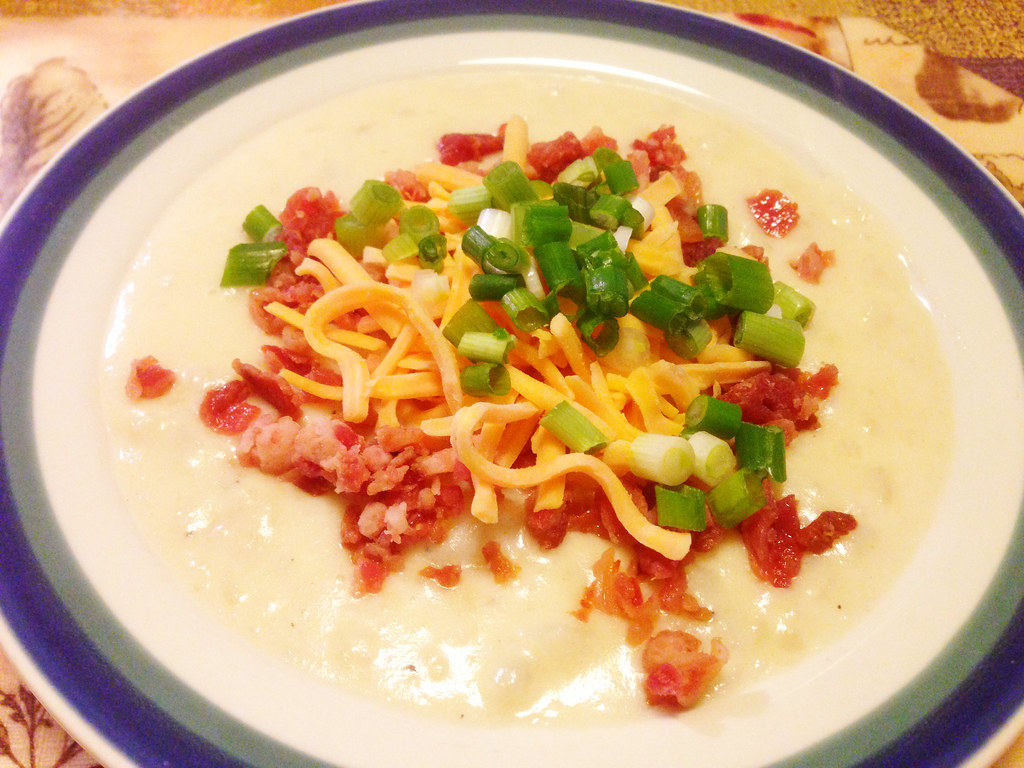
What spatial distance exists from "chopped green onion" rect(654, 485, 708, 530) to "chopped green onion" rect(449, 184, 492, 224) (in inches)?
44.5

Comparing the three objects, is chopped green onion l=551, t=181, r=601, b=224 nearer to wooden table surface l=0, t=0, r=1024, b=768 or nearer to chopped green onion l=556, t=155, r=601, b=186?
chopped green onion l=556, t=155, r=601, b=186

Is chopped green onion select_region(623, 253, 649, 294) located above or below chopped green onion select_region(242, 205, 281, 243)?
above

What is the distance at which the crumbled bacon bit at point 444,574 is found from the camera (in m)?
1.97

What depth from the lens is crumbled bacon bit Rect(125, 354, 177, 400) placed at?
2.25m

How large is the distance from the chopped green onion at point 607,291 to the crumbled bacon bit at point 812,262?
0.90 m

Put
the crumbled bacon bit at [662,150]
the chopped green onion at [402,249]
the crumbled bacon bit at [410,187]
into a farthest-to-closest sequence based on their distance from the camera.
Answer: the crumbled bacon bit at [662,150] < the crumbled bacon bit at [410,187] < the chopped green onion at [402,249]

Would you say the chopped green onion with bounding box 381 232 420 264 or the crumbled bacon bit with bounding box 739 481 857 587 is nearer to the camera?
the crumbled bacon bit with bounding box 739 481 857 587

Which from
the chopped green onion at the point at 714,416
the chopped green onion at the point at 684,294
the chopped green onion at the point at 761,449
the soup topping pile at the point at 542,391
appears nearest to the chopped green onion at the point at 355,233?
the soup topping pile at the point at 542,391

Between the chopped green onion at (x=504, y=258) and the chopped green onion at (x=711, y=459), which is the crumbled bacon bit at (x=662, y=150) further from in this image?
the chopped green onion at (x=711, y=459)

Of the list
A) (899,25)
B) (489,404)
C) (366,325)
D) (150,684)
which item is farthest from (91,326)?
(899,25)

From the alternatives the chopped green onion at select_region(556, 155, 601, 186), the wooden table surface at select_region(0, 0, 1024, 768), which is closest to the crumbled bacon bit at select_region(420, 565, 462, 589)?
the chopped green onion at select_region(556, 155, 601, 186)

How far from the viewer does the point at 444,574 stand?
6.48 ft

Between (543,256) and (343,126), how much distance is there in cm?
135

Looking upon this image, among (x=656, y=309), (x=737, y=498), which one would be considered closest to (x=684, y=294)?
(x=656, y=309)
